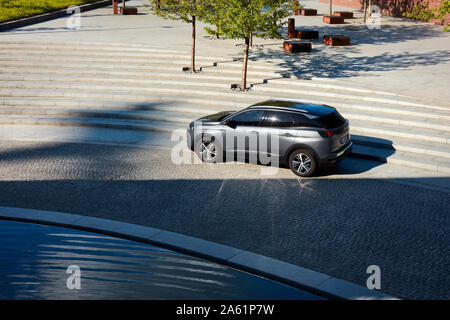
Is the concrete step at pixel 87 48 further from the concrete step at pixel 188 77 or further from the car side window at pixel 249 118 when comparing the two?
the car side window at pixel 249 118

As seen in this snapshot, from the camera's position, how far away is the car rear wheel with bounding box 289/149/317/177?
40.9 ft

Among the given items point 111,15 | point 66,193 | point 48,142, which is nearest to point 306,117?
point 66,193

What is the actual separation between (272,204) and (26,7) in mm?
28437

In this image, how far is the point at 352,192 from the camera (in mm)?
11695

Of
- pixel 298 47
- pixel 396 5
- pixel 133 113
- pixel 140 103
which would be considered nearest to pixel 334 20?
pixel 396 5

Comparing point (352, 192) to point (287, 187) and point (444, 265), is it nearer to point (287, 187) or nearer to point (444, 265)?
point (287, 187)

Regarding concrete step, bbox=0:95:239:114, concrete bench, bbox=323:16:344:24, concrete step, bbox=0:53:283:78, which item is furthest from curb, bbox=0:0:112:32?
concrete bench, bbox=323:16:344:24

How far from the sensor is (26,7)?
33.3 metres

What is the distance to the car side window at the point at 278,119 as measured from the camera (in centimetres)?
1271

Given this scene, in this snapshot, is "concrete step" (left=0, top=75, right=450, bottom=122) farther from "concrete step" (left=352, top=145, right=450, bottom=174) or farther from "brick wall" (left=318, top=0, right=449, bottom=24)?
"brick wall" (left=318, top=0, right=449, bottom=24)

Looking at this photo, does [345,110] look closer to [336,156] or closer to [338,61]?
[336,156]

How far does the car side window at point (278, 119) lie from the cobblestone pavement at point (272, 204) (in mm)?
1244

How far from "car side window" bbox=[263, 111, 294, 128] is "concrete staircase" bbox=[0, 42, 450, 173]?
104 inches

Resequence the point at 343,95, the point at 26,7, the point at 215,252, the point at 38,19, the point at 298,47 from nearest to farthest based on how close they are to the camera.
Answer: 1. the point at 215,252
2. the point at 343,95
3. the point at 298,47
4. the point at 38,19
5. the point at 26,7
